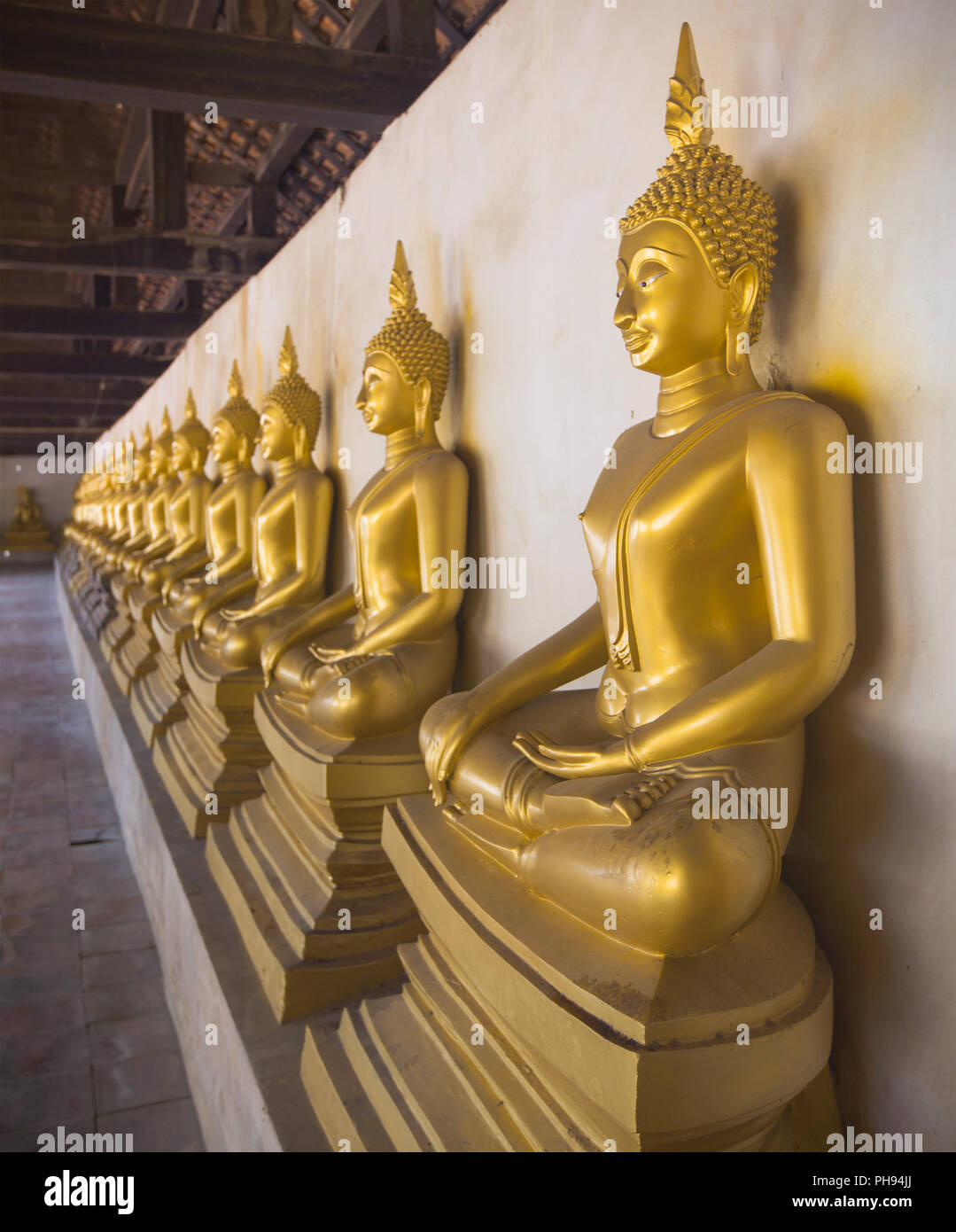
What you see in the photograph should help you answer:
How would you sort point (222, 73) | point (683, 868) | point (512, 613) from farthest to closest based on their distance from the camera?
point (222, 73) → point (512, 613) → point (683, 868)

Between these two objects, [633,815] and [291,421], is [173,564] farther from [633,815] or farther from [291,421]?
[633,815]

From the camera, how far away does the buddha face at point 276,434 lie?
331 centimetres

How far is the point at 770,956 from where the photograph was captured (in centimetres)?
108

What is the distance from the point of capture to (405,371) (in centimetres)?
233

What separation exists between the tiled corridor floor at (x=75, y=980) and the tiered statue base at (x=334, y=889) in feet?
1.76

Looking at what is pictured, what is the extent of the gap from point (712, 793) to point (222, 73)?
8.97 ft

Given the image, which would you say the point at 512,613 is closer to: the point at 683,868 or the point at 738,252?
the point at 738,252

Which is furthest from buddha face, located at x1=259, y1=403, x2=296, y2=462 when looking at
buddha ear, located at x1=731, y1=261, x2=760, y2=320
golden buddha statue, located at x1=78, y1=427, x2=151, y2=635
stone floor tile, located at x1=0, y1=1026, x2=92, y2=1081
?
golden buddha statue, located at x1=78, y1=427, x2=151, y2=635

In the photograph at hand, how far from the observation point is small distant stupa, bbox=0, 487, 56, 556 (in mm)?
20172

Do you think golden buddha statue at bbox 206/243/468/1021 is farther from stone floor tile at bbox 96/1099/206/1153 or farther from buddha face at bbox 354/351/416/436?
stone floor tile at bbox 96/1099/206/1153

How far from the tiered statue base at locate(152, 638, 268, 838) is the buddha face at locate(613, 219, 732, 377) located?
194 centimetres

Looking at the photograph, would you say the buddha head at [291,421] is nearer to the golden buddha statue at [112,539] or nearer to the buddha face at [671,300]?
the buddha face at [671,300]

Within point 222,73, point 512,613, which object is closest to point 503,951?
point 512,613

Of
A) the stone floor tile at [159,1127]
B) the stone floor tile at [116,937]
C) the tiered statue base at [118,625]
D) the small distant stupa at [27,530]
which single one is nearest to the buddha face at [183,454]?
the tiered statue base at [118,625]
